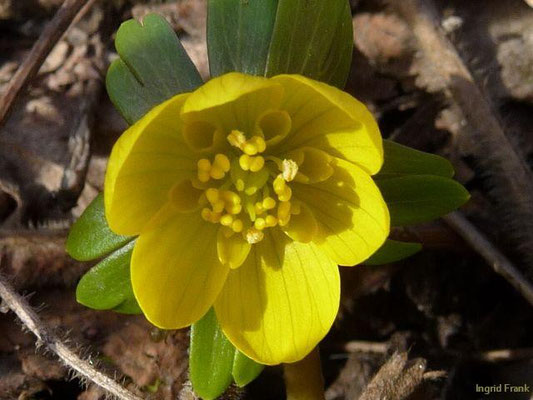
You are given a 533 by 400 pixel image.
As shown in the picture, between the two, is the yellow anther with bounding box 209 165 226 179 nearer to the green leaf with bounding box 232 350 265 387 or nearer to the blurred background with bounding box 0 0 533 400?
the green leaf with bounding box 232 350 265 387

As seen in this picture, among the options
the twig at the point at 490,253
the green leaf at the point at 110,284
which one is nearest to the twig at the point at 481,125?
the twig at the point at 490,253

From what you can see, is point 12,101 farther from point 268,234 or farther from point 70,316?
point 268,234

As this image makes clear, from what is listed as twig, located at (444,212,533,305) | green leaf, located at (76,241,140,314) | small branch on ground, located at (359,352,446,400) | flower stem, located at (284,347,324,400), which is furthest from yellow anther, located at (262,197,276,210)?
twig, located at (444,212,533,305)

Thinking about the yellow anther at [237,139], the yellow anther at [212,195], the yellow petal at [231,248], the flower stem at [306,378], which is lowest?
the flower stem at [306,378]

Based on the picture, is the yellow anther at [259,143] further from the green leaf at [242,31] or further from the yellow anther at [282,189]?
the green leaf at [242,31]

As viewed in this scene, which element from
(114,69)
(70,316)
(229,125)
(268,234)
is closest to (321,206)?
(268,234)

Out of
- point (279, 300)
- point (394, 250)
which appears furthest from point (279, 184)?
point (394, 250)
